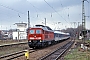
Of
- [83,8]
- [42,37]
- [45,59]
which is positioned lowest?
[45,59]

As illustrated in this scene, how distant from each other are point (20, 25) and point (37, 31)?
227 ft

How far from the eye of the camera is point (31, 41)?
3388 centimetres

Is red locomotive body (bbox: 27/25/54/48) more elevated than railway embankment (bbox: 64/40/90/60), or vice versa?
red locomotive body (bbox: 27/25/54/48)

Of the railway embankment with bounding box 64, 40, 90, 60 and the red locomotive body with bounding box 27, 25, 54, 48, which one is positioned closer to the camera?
the railway embankment with bounding box 64, 40, 90, 60

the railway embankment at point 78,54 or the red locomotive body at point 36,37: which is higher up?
the red locomotive body at point 36,37

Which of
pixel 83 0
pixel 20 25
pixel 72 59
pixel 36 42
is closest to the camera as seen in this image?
pixel 72 59

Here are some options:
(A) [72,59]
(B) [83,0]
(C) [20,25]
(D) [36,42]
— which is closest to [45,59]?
(A) [72,59]

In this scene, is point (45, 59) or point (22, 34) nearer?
point (45, 59)

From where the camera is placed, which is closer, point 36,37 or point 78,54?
point 78,54

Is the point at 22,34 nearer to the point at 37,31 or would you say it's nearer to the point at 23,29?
the point at 23,29

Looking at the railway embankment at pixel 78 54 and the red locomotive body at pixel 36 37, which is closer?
the railway embankment at pixel 78 54

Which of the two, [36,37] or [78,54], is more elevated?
[36,37]

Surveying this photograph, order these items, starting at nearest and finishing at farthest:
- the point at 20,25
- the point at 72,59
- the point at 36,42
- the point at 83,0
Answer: the point at 72,59 < the point at 36,42 < the point at 83,0 < the point at 20,25

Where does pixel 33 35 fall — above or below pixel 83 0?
below
